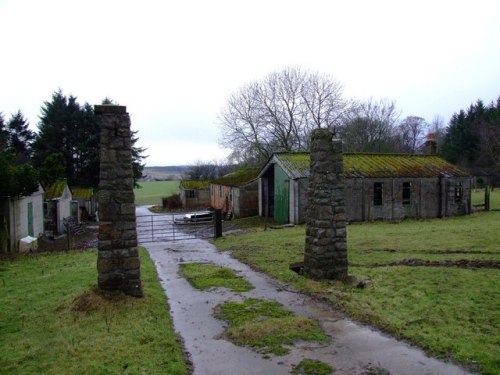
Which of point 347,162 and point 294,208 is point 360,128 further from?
point 294,208

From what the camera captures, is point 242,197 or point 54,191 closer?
point 54,191

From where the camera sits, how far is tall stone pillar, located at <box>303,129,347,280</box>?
35.7 ft

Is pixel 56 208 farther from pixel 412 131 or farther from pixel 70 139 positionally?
pixel 412 131

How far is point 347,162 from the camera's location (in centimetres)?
2803

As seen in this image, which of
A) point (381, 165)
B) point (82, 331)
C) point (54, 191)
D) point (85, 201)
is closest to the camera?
point (82, 331)

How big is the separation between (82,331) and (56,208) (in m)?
20.9

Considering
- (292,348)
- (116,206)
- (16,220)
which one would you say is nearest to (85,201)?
(16,220)

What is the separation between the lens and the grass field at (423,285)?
272 inches

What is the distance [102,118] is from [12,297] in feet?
16.1

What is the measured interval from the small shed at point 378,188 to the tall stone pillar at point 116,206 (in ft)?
53.8

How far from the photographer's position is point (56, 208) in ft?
86.6

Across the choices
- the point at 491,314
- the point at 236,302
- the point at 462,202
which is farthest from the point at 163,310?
the point at 462,202

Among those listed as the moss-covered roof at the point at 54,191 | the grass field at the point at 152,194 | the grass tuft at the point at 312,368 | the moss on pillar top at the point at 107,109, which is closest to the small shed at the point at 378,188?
the moss-covered roof at the point at 54,191

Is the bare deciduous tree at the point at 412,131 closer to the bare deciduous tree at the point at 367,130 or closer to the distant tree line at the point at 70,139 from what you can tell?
the bare deciduous tree at the point at 367,130
